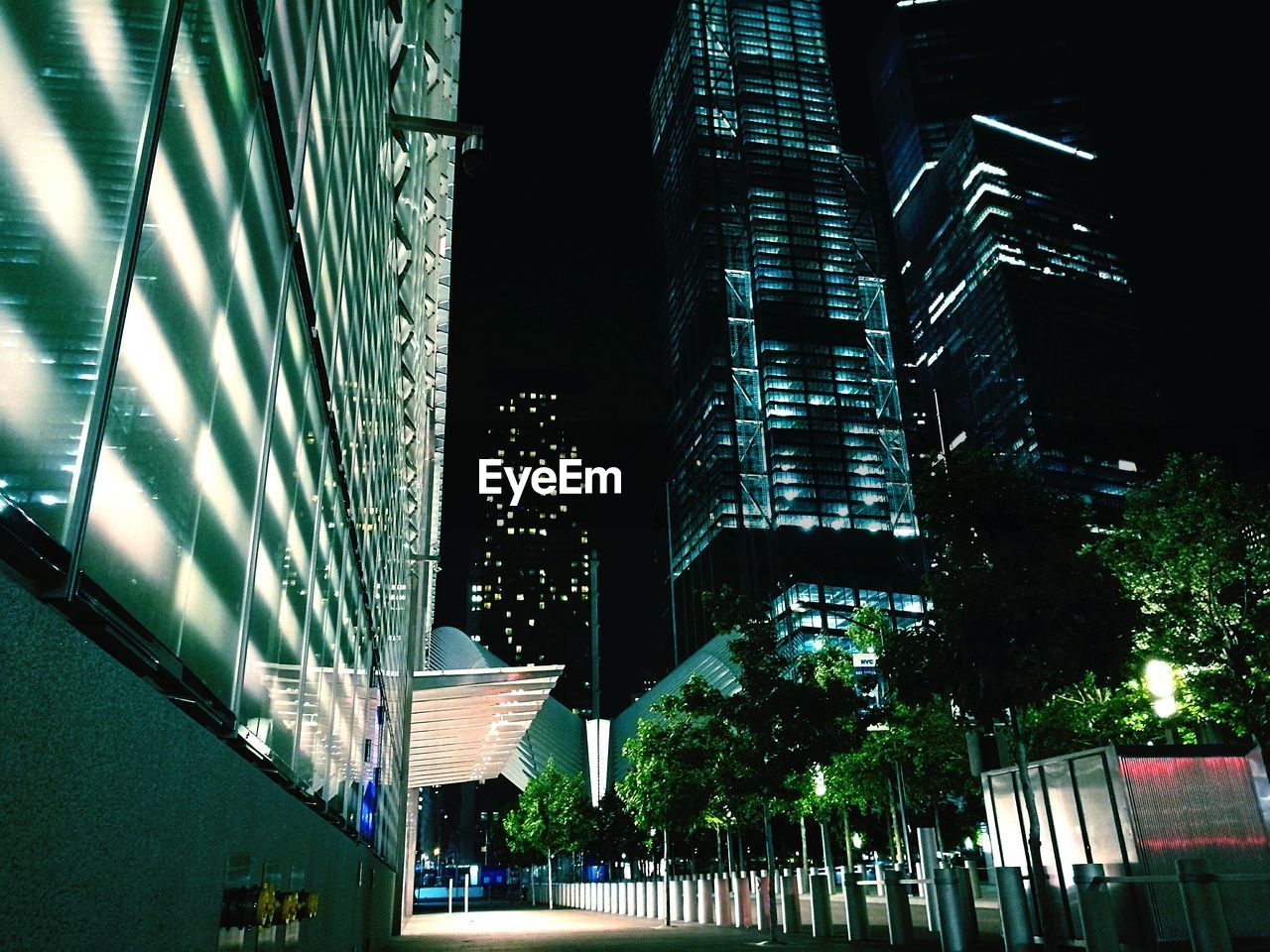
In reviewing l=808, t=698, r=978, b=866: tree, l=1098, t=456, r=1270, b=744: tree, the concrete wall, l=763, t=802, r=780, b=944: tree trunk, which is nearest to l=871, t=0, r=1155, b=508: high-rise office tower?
l=808, t=698, r=978, b=866: tree

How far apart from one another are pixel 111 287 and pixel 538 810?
6259 centimetres

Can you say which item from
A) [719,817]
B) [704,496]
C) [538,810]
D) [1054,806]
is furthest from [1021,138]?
[1054,806]

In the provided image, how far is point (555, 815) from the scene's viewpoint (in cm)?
5988

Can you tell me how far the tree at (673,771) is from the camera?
2741 centimetres

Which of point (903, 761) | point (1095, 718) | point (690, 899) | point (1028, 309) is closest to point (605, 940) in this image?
point (690, 899)

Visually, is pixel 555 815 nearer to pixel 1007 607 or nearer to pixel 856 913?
pixel 856 913

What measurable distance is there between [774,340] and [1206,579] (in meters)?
125

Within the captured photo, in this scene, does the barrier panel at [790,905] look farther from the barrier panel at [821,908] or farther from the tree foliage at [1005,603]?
the tree foliage at [1005,603]

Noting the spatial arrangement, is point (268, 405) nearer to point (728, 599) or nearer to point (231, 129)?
point (231, 129)

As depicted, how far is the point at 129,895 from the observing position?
3.17 m

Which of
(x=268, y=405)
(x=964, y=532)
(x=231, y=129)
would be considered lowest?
(x=268, y=405)

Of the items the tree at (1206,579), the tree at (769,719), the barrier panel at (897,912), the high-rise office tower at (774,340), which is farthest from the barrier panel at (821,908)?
the high-rise office tower at (774,340)

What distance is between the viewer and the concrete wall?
234 cm

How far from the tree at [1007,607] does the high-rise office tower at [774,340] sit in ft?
344
